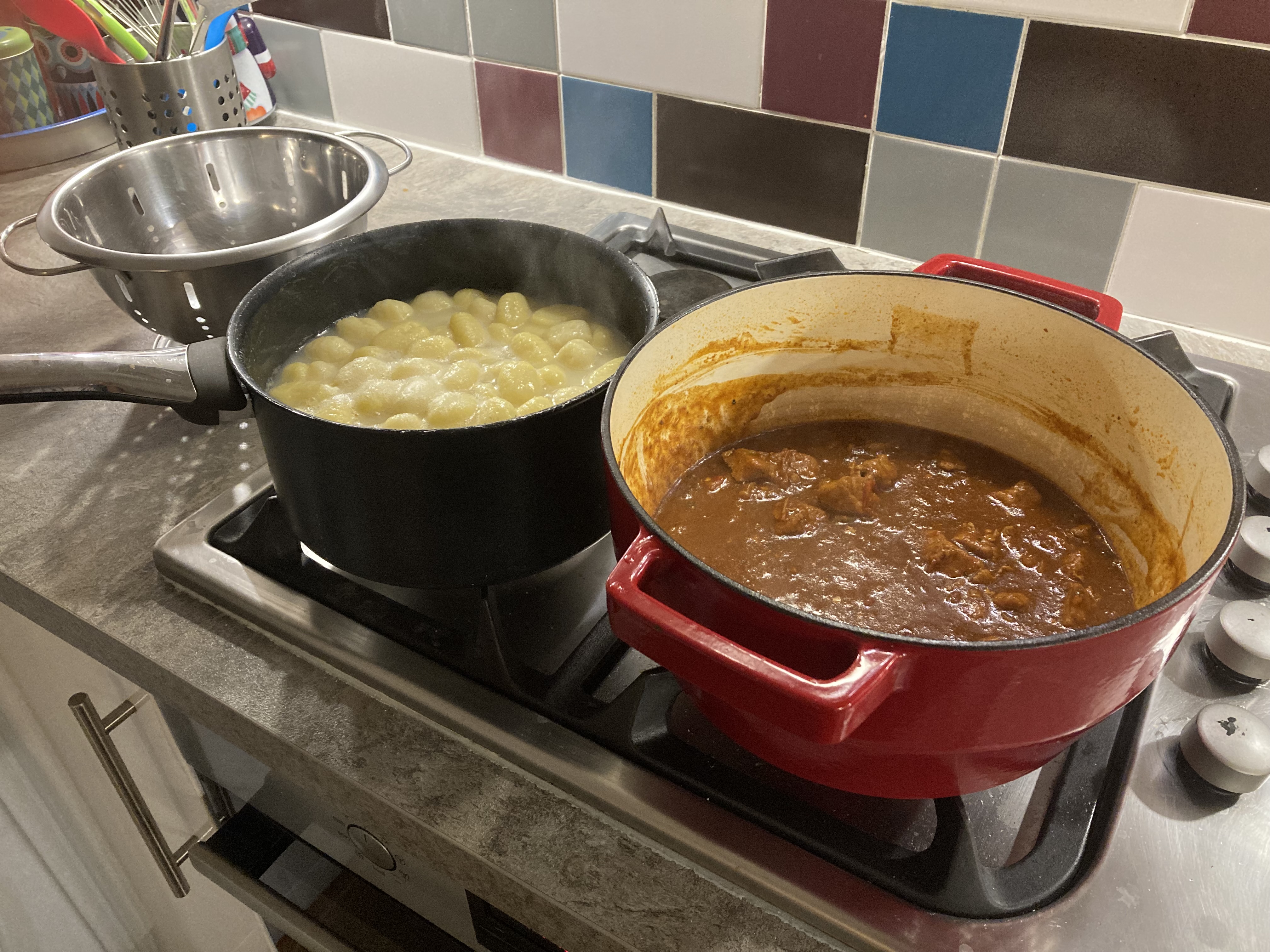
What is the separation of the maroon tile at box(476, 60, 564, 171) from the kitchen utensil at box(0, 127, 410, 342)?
220mm

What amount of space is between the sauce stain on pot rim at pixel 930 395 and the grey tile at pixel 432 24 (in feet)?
2.60

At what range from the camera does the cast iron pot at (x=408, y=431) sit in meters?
0.53

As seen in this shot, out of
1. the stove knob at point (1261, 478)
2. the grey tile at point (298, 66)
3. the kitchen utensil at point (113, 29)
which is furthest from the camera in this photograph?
the grey tile at point (298, 66)

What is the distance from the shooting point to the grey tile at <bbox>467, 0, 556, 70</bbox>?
1123 mm

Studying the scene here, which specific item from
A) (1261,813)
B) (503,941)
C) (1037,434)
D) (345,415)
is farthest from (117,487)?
(1261,813)

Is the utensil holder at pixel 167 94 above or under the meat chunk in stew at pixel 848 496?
above

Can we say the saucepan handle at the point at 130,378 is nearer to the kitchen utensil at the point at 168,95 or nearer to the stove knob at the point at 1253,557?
the kitchen utensil at the point at 168,95

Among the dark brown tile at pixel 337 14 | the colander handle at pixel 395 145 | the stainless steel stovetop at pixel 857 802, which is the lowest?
the stainless steel stovetop at pixel 857 802

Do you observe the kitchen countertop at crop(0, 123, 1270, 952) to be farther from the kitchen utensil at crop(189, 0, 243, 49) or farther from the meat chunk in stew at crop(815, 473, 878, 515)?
the kitchen utensil at crop(189, 0, 243, 49)

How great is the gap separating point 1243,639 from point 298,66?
4.53 feet

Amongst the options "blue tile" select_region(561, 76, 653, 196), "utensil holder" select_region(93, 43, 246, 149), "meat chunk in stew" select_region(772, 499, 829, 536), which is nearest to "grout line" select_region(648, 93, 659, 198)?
"blue tile" select_region(561, 76, 653, 196)

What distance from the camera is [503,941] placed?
0.61 meters

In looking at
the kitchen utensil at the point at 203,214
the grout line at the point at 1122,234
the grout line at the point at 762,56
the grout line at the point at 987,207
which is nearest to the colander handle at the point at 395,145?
the kitchen utensil at the point at 203,214

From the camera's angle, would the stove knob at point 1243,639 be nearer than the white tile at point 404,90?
Yes
